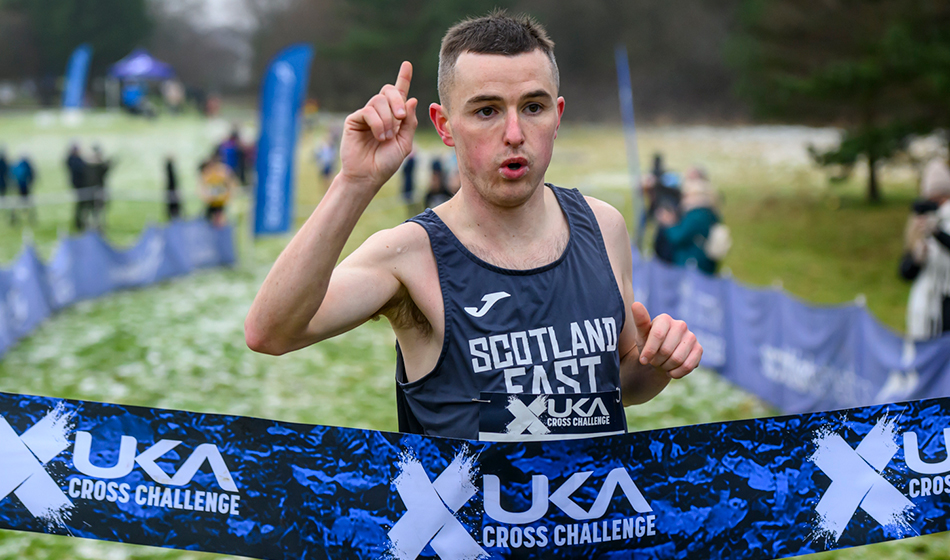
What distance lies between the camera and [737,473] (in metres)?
2.23

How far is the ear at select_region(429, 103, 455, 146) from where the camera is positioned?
2.12 m

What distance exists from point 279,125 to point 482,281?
510 inches

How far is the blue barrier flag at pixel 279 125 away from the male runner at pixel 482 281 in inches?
500

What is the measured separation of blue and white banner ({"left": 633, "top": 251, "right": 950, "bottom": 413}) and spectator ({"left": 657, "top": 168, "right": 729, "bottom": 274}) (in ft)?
0.67

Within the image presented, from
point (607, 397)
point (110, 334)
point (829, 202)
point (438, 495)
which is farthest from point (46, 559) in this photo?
point (829, 202)

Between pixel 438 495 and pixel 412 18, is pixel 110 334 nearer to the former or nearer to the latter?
pixel 438 495

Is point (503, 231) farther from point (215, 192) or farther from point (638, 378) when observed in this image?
point (215, 192)

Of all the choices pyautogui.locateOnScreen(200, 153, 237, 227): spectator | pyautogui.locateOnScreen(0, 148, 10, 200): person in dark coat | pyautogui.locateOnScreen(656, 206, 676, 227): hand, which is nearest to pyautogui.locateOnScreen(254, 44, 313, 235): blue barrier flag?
pyautogui.locateOnScreen(200, 153, 237, 227): spectator

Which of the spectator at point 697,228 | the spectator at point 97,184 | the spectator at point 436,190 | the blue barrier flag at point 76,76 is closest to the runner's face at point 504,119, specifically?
the spectator at point 697,228

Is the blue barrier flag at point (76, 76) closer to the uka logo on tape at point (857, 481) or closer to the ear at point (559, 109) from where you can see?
the ear at point (559, 109)

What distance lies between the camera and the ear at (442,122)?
6.97 feet

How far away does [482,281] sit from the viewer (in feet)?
6.84

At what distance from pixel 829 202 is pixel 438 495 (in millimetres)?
23539

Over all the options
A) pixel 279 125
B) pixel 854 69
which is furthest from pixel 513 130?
pixel 854 69
